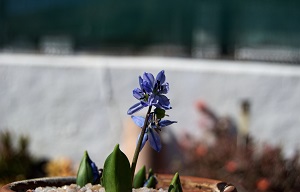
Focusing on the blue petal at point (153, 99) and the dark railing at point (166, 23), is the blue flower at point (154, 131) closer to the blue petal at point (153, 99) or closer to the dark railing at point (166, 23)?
the blue petal at point (153, 99)

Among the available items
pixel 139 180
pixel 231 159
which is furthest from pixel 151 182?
pixel 231 159

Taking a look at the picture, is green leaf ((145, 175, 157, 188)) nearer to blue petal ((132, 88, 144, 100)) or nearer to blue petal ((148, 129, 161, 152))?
blue petal ((148, 129, 161, 152))

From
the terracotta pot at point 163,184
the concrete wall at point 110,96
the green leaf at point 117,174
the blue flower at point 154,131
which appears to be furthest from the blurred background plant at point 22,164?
the green leaf at point 117,174

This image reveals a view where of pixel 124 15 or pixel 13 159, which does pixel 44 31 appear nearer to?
pixel 124 15

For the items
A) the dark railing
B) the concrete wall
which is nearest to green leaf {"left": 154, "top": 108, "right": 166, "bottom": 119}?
the concrete wall

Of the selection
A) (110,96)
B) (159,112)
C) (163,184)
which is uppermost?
(159,112)

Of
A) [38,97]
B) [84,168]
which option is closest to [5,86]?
[38,97]

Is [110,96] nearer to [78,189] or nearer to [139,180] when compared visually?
[139,180]
